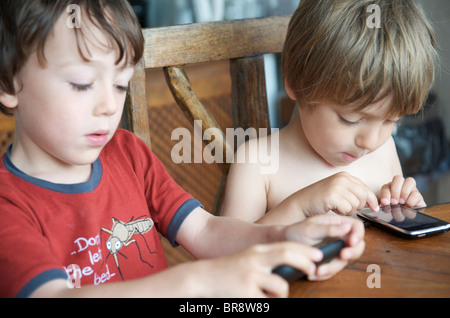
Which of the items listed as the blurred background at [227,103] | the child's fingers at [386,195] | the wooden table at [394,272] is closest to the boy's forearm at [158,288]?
the wooden table at [394,272]

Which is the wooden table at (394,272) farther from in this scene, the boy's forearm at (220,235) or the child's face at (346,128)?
the child's face at (346,128)

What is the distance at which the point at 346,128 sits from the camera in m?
1.08

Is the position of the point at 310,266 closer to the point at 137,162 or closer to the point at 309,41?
the point at 137,162

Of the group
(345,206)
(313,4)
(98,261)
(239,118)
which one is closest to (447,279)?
(345,206)

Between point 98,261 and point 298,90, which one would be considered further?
point 298,90

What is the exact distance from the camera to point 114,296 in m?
0.57

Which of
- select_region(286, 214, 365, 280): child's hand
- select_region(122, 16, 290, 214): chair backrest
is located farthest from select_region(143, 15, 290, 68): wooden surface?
select_region(286, 214, 365, 280): child's hand

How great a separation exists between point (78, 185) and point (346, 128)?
1.84 ft

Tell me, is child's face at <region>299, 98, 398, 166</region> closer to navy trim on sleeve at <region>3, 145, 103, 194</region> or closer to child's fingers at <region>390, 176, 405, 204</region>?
child's fingers at <region>390, 176, 405, 204</region>

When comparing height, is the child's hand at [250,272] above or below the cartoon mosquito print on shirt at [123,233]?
above

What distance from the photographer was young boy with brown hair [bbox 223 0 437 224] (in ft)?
3.22

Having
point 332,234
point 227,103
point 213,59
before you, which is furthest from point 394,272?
point 227,103

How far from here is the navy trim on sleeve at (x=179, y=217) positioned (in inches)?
36.8
